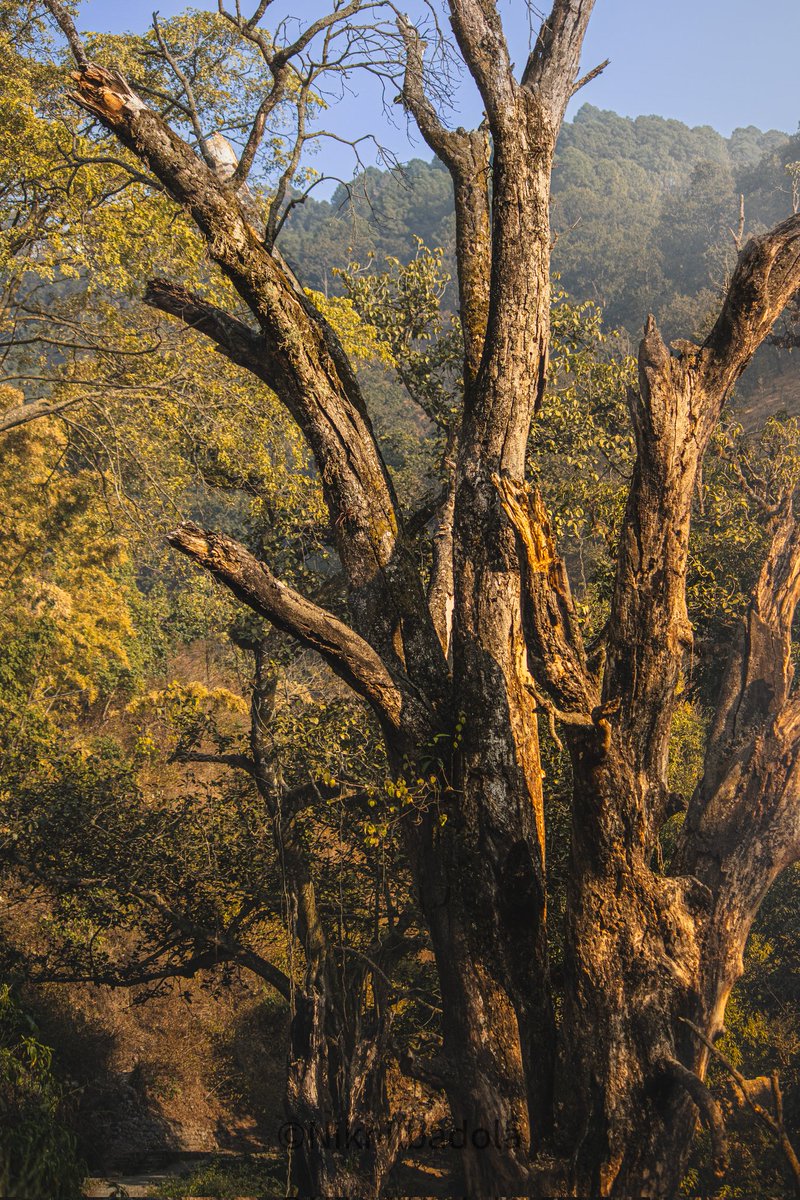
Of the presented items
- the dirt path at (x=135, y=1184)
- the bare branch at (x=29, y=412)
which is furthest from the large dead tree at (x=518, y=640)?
the bare branch at (x=29, y=412)

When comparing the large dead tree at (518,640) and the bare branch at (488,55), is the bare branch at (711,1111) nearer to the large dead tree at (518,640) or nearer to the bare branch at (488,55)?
the large dead tree at (518,640)

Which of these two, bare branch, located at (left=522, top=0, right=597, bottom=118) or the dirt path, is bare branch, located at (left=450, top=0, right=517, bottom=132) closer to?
bare branch, located at (left=522, top=0, right=597, bottom=118)

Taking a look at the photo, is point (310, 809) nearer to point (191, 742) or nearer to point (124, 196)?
point (191, 742)

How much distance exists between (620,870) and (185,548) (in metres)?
3.10

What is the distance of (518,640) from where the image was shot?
19.1ft

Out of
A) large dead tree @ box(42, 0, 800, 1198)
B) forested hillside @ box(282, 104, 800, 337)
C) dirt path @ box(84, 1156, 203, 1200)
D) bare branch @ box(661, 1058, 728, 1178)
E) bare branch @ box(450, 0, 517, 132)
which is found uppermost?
forested hillside @ box(282, 104, 800, 337)

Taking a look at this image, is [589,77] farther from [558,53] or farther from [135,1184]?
[135,1184]

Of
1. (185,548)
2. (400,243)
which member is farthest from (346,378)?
(400,243)

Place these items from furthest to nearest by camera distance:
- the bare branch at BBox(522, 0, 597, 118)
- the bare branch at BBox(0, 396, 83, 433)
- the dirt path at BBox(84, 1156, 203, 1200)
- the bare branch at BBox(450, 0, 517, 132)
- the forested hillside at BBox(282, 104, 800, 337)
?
the forested hillside at BBox(282, 104, 800, 337)
the bare branch at BBox(0, 396, 83, 433)
the dirt path at BBox(84, 1156, 203, 1200)
the bare branch at BBox(522, 0, 597, 118)
the bare branch at BBox(450, 0, 517, 132)

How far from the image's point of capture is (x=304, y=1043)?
24.2 ft

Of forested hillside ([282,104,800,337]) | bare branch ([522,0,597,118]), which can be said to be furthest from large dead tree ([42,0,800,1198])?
forested hillside ([282,104,800,337])

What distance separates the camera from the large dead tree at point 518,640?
4977mm

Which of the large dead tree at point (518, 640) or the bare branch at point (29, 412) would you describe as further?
the bare branch at point (29, 412)

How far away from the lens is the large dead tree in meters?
4.98
